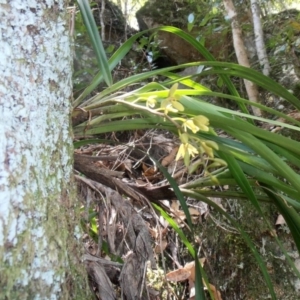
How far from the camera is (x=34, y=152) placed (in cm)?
45

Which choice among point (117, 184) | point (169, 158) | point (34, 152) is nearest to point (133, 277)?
point (117, 184)

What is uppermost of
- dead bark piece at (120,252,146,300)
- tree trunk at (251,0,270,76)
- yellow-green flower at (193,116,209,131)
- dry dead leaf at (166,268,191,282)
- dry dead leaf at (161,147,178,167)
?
tree trunk at (251,0,270,76)

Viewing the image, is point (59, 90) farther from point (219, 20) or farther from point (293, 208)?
point (219, 20)

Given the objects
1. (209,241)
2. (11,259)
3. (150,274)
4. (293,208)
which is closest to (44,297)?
(11,259)

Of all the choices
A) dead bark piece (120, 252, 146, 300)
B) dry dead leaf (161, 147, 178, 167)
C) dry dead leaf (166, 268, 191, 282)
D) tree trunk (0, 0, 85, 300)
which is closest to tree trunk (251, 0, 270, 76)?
dry dead leaf (161, 147, 178, 167)

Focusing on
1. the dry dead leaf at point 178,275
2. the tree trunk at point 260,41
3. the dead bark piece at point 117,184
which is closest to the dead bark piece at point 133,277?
the dead bark piece at point 117,184

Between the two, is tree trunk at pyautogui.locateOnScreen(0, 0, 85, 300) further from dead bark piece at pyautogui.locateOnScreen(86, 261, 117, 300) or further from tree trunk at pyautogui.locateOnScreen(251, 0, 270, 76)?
tree trunk at pyautogui.locateOnScreen(251, 0, 270, 76)

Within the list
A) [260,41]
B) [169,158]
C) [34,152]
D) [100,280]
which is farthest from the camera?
Result: [260,41]

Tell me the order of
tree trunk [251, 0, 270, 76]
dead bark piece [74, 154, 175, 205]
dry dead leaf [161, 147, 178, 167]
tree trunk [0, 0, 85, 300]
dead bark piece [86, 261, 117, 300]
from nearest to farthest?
1. tree trunk [0, 0, 85, 300]
2. dead bark piece [86, 261, 117, 300]
3. dead bark piece [74, 154, 175, 205]
4. dry dead leaf [161, 147, 178, 167]
5. tree trunk [251, 0, 270, 76]

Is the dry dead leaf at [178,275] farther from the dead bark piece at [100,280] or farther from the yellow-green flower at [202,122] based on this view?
the yellow-green flower at [202,122]

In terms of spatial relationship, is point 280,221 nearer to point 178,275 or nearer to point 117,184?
point 178,275

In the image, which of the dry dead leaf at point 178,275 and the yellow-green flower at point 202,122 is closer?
the yellow-green flower at point 202,122

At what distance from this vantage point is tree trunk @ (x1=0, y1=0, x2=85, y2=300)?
0.41 metres

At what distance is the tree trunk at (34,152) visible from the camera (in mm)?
414
